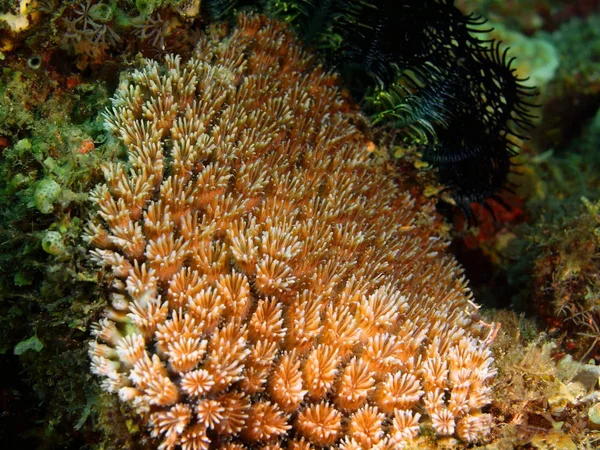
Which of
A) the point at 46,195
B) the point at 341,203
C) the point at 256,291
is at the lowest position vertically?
the point at 46,195

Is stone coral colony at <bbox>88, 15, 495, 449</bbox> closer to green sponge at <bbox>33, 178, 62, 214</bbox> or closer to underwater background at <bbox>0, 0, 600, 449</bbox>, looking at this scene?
underwater background at <bbox>0, 0, 600, 449</bbox>

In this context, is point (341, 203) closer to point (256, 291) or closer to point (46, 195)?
point (256, 291)

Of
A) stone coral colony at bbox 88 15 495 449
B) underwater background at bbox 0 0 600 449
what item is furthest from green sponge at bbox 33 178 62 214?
stone coral colony at bbox 88 15 495 449

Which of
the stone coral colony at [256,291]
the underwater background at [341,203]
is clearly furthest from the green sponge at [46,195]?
the stone coral colony at [256,291]

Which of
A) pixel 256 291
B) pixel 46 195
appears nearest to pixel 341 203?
pixel 256 291

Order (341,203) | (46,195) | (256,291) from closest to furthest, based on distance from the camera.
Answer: (46,195) < (256,291) < (341,203)

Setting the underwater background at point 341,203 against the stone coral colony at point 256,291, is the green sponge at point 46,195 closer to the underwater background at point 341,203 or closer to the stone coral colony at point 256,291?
the underwater background at point 341,203
